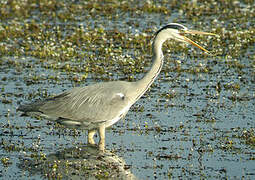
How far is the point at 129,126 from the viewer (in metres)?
10.8

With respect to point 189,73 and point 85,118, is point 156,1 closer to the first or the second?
point 189,73

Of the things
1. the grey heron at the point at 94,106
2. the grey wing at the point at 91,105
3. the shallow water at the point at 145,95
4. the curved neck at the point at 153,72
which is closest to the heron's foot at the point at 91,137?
the grey heron at the point at 94,106

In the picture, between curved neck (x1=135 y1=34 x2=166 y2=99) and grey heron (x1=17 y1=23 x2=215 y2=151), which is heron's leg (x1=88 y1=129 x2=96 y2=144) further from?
curved neck (x1=135 y1=34 x2=166 y2=99)

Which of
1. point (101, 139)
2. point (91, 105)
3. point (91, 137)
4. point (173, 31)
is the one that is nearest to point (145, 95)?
point (173, 31)

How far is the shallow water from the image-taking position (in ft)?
29.9

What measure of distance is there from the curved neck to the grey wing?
303 millimetres

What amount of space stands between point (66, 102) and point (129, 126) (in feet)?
4.84

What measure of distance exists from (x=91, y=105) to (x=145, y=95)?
3.15m

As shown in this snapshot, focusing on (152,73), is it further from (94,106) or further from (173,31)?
(94,106)

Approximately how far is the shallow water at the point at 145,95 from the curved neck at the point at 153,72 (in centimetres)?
91

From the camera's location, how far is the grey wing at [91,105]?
9.67 metres

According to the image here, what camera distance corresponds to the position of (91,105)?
9.80 metres

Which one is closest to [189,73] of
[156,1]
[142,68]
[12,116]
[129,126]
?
[142,68]

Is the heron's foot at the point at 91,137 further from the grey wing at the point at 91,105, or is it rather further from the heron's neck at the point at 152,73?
the heron's neck at the point at 152,73
